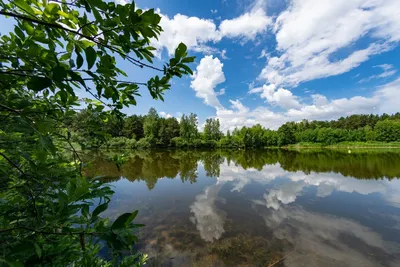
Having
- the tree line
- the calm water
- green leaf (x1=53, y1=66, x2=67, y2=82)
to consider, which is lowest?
the calm water

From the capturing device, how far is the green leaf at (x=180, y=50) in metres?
0.86

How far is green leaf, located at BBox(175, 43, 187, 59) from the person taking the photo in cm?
86

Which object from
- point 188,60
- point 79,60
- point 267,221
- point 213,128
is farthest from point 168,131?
point 79,60

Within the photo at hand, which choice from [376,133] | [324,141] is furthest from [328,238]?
[376,133]

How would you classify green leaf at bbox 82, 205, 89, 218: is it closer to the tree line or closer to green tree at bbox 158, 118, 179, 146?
the tree line

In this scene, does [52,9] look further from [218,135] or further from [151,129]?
[218,135]

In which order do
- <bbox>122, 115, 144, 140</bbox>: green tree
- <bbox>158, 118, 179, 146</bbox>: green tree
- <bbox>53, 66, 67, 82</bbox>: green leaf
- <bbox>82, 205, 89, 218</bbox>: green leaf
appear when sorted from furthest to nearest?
<bbox>122, 115, 144, 140</bbox>: green tree
<bbox>158, 118, 179, 146</bbox>: green tree
<bbox>82, 205, 89, 218</bbox>: green leaf
<bbox>53, 66, 67, 82</bbox>: green leaf

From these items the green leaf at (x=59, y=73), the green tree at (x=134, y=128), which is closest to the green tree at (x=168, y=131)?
the green tree at (x=134, y=128)

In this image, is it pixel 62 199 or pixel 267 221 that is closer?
pixel 62 199

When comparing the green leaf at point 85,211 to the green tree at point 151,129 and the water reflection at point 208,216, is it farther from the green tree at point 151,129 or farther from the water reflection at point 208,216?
the green tree at point 151,129

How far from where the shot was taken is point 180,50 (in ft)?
2.89

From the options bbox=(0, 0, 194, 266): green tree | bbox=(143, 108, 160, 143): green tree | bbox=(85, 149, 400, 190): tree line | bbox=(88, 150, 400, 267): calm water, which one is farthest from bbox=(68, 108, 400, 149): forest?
bbox=(0, 0, 194, 266): green tree

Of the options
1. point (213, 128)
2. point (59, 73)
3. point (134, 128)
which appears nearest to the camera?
point (59, 73)

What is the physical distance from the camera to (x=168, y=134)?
5162cm
